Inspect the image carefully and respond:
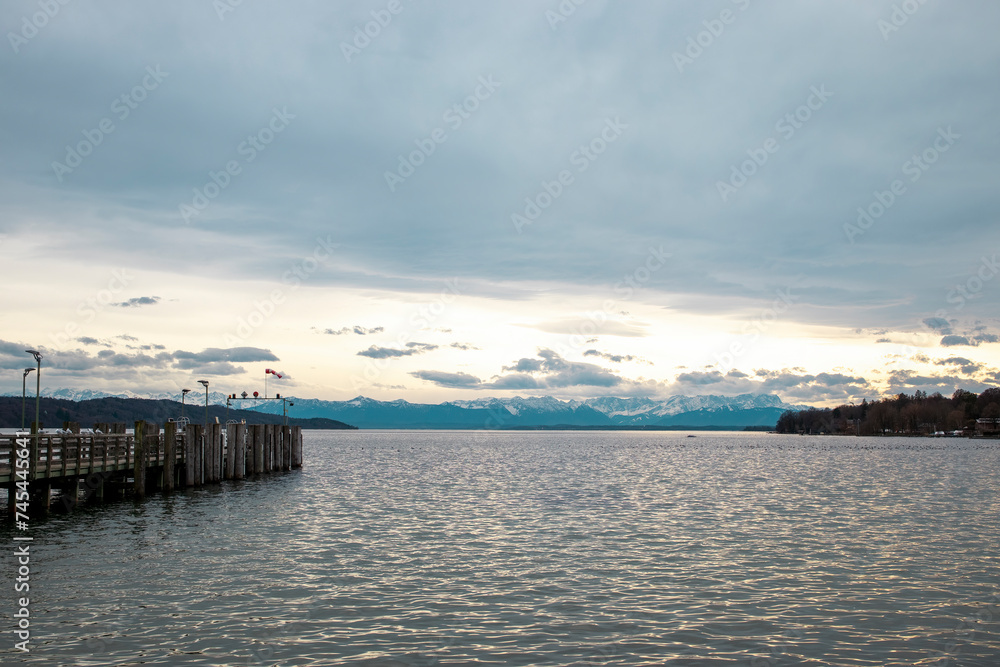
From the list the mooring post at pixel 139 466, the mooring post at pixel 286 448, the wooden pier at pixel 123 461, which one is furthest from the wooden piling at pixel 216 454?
the mooring post at pixel 286 448

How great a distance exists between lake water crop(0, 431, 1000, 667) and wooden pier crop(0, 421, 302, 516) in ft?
6.51

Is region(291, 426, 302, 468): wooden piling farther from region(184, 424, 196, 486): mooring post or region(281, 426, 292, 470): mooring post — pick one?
region(184, 424, 196, 486): mooring post

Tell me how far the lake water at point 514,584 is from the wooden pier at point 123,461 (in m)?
1.98

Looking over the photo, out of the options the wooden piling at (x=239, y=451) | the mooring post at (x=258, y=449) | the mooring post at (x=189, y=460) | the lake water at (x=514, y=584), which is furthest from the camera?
the mooring post at (x=258, y=449)

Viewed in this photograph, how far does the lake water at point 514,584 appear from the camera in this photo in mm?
13727

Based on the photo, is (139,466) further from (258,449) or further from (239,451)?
(258,449)

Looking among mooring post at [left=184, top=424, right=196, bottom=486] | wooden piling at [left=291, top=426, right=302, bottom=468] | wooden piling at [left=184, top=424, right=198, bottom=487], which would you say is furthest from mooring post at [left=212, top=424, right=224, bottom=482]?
wooden piling at [left=291, top=426, right=302, bottom=468]

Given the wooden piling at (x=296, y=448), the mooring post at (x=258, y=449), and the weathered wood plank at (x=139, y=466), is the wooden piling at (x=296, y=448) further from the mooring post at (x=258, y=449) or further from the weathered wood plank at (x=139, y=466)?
the weathered wood plank at (x=139, y=466)

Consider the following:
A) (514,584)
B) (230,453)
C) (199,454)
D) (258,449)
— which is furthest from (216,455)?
(514,584)

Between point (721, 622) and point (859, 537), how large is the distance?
13750mm

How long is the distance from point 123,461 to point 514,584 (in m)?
27.6

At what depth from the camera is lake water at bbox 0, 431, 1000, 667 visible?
45.0 ft

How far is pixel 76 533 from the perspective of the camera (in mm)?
26500

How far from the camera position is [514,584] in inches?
739
